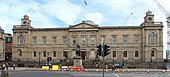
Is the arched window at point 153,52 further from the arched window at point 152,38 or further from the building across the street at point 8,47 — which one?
the building across the street at point 8,47

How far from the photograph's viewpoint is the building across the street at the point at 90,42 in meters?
104

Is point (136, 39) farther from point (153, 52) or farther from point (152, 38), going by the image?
point (153, 52)

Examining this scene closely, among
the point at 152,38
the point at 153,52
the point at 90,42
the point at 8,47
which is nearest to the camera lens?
the point at 153,52

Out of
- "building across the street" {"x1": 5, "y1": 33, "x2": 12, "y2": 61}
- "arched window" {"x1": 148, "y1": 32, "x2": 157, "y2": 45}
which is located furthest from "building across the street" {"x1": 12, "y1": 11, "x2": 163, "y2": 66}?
"building across the street" {"x1": 5, "y1": 33, "x2": 12, "y2": 61}

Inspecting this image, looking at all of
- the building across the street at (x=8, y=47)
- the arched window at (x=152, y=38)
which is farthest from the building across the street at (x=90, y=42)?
the building across the street at (x=8, y=47)

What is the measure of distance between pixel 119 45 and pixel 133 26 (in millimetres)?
7909

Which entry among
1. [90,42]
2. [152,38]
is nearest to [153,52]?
[152,38]

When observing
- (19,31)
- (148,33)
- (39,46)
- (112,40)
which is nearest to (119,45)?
(112,40)

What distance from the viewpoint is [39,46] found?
11412 centimetres

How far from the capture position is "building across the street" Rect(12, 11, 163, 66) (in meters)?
104

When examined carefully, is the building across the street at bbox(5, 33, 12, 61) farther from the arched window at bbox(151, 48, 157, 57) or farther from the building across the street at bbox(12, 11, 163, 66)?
the arched window at bbox(151, 48, 157, 57)

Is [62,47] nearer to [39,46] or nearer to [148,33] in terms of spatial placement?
[39,46]

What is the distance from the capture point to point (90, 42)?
4291 inches

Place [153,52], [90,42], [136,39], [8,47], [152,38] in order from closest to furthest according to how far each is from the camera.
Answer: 1. [153,52]
2. [152,38]
3. [136,39]
4. [90,42]
5. [8,47]
